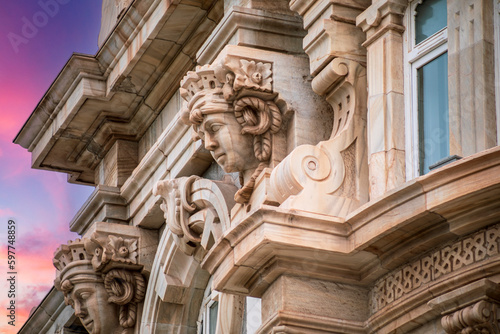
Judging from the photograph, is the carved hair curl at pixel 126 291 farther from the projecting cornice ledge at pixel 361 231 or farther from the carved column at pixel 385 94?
the carved column at pixel 385 94

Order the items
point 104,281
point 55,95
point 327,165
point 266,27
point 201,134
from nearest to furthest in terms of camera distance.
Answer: point 327,165 → point 201,134 → point 266,27 → point 104,281 → point 55,95

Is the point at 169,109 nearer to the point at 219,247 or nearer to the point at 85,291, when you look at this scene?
the point at 85,291

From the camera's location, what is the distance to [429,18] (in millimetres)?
14883

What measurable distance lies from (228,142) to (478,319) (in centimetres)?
414

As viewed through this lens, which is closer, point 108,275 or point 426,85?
point 426,85

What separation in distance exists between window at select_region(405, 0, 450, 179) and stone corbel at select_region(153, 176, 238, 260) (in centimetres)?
312

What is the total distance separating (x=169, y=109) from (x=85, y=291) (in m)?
2.70

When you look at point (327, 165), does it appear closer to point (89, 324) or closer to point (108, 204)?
point (108, 204)

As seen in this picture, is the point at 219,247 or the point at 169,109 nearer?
the point at 219,247

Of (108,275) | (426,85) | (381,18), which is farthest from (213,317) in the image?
(426,85)

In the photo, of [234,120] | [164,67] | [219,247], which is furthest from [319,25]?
[164,67]

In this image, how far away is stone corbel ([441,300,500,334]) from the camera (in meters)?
13.1

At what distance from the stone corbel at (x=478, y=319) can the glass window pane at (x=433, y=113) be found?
5.31 ft

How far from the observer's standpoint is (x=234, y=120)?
1633cm
